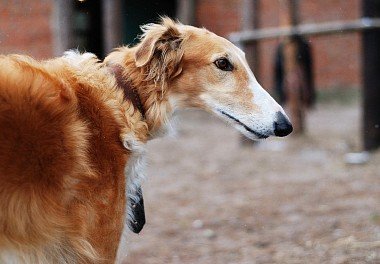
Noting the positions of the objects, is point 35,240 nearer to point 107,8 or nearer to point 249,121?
point 249,121

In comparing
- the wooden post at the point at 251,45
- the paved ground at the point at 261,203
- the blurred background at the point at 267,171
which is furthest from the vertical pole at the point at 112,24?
the wooden post at the point at 251,45

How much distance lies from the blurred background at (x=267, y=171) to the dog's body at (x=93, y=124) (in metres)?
0.40

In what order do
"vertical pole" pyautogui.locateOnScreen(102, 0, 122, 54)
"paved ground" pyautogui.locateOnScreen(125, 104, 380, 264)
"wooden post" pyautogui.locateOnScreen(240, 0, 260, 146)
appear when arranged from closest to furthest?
"paved ground" pyautogui.locateOnScreen(125, 104, 380, 264), "wooden post" pyautogui.locateOnScreen(240, 0, 260, 146), "vertical pole" pyautogui.locateOnScreen(102, 0, 122, 54)

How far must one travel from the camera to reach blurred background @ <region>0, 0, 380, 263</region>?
222 inches

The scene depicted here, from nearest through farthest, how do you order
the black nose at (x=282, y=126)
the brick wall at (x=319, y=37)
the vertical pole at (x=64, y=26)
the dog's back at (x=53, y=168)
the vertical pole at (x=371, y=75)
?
the dog's back at (x=53, y=168) → the black nose at (x=282, y=126) → the vertical pole at (x=371, y=75) → the vertical pole at (x=64, y=26) → the brick wall at (x=319, y=37)

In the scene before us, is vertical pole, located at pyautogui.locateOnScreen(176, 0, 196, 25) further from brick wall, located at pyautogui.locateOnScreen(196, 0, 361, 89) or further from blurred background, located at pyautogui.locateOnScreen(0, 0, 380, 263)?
brick wall, located at pyautogui.locateOnScreen(196, 0, 361, 89)

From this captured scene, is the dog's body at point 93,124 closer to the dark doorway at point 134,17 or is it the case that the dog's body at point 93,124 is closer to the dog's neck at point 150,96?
the dog's neck at point 150,96

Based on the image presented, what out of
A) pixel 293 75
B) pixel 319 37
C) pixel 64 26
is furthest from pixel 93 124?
pixel 319 37

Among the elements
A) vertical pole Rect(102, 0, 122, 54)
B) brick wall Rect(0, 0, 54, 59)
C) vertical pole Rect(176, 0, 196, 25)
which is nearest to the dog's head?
vertical pole Rect(102, 0, 122, 54)

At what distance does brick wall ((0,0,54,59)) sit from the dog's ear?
11.5 metres

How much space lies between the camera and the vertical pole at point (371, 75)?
8656 millimetres

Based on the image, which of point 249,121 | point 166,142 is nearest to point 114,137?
point 249,121

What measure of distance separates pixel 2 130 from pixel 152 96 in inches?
38.6

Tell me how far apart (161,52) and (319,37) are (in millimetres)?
13286
